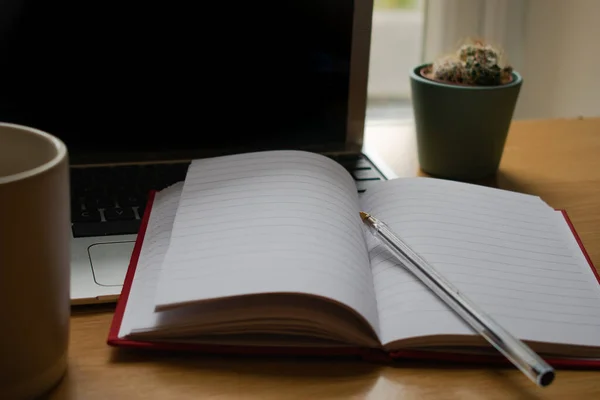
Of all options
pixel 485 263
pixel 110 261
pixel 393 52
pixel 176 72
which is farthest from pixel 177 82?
pixel 393 52

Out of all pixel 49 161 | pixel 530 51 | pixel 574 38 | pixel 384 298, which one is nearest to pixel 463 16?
pixel 530 51

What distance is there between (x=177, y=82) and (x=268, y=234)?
29cm

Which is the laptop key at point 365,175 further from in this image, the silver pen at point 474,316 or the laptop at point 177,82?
the silver pen at point 474,316

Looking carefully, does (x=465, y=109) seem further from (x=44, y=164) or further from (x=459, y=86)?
(x=44, y=164)

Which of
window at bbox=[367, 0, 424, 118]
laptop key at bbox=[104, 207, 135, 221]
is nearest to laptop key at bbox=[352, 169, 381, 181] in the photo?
laptop key at bbox=[104, 207, 135, 221]

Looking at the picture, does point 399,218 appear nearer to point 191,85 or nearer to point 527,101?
point 191,85

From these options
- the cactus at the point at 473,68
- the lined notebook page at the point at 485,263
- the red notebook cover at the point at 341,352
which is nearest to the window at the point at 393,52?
the cactus at the point at 473,68

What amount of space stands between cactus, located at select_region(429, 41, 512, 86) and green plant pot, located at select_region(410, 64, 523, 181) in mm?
14

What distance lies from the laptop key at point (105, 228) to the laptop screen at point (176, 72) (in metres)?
0.15

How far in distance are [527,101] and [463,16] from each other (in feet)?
0.79

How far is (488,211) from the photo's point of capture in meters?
0.59

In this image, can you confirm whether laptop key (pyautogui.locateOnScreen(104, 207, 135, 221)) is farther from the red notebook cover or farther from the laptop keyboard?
the red notebook cover

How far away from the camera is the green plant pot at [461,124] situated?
0.70 m

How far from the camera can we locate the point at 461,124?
0.72 metres
